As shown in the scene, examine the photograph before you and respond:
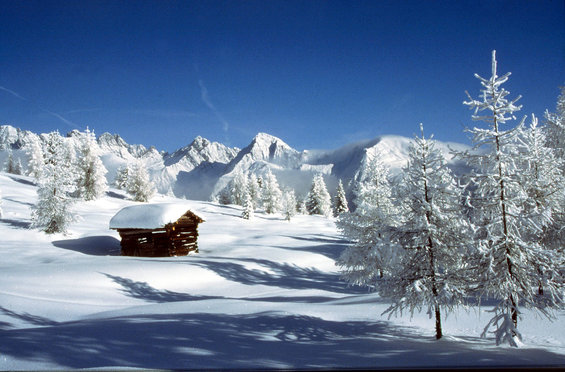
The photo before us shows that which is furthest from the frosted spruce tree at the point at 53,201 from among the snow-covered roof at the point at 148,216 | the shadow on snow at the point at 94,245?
the snow-covered roof at the point at 148,216

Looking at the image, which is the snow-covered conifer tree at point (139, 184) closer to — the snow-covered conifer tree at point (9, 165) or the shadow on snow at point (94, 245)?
the shadow on snow at point (94, 245)

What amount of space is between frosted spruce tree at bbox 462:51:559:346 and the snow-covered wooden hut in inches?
822

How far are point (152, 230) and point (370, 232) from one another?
1766cm

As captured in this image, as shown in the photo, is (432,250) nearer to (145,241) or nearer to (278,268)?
(278,268)

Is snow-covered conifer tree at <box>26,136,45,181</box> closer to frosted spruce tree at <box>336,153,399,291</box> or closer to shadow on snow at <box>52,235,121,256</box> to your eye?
shadow on snow at <box>52,235,121,256</box>

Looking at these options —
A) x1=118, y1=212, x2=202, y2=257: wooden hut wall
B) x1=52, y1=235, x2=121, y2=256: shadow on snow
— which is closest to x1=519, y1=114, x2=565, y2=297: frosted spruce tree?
x1=118, y1=212, x2=202, y2=257: wooden hut wall

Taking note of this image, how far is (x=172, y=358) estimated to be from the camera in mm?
4379

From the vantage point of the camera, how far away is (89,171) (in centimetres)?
4859

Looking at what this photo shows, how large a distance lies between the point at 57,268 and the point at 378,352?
17227mm

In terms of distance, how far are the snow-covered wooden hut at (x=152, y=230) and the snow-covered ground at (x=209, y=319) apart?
229 centimetres

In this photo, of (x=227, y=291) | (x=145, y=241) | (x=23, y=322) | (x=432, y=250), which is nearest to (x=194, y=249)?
(x=145, y=241)

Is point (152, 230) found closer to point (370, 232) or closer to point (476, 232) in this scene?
point (370, 232)

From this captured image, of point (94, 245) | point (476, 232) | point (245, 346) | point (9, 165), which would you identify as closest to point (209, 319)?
point (245, 346)

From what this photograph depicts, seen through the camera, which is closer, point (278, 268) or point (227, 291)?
point (227, 291)
